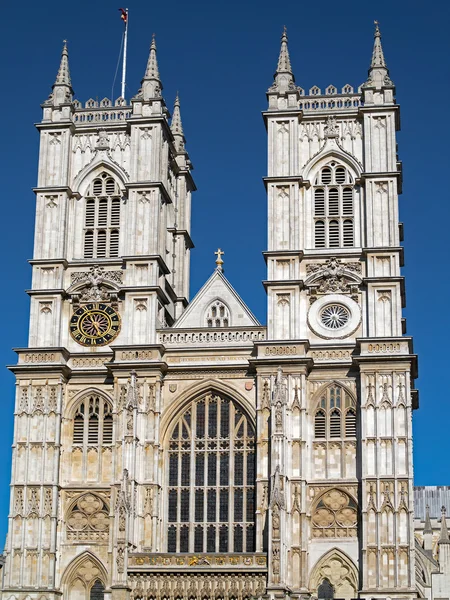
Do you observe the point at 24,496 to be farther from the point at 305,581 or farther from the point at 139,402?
the point at 305,581

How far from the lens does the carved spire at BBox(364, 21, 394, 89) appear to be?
177 ft

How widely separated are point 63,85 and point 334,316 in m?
16.7

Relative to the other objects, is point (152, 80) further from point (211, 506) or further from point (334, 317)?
point (211, 506)

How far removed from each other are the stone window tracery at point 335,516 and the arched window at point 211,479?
2.65m

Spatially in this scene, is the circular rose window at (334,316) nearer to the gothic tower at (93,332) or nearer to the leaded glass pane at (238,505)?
the gothic tower at (93,332)

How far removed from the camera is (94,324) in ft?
172

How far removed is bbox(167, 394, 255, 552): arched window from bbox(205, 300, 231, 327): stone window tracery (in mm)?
3443

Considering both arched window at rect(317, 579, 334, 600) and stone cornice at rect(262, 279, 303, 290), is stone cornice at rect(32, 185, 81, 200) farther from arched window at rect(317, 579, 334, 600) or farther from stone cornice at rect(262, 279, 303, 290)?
arched window at rect(317, 579, 334, 600)

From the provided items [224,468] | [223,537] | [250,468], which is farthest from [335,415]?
[223,537]

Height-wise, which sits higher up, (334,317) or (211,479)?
(334,317)

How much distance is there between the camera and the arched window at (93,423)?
50.7 metres

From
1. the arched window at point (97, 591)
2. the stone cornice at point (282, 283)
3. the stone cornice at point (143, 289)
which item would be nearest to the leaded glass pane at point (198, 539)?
the arched window at point (97, 591)

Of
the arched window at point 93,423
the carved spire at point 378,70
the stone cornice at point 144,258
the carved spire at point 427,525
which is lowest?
the carved spire at point 427,525

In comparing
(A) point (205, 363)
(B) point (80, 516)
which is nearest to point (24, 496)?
(B) point (80, 516)
